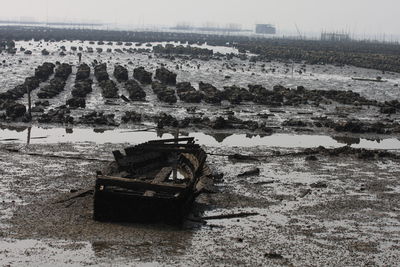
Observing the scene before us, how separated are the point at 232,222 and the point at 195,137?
42.6 feet

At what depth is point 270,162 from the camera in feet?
80.1

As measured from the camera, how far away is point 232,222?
1648 cm

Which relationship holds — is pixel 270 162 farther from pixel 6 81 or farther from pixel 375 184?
pixel 6 81

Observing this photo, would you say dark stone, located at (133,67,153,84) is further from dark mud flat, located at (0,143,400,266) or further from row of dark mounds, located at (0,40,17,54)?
row of dark mounds, located at (0,40,17,54)

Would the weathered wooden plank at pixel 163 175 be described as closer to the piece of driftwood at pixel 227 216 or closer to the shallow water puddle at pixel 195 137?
the piece of driftwood at pixel 227 216

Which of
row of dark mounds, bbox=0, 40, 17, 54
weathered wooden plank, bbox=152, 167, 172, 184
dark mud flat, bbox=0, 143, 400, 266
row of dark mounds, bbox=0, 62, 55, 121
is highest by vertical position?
row of dark mounds, bbox=0, 40, 17, 54

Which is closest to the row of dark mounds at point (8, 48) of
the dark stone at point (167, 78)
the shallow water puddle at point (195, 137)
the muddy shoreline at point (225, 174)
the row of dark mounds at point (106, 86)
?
the row of dark mounds at point (106, 86)

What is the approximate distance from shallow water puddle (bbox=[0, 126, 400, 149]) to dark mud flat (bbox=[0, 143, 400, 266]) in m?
3.38

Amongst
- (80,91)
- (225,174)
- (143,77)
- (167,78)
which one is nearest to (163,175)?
(225,174)

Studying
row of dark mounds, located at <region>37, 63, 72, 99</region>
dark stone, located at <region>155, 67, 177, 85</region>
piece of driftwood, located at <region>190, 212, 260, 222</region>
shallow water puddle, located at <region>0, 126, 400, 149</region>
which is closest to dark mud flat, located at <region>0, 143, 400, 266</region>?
piece of driftwood, located at <region>190, 212, 260, 222</region>

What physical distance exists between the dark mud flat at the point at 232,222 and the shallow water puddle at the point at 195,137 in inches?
133

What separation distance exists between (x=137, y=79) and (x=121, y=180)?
3814cm

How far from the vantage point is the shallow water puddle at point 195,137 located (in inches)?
1083

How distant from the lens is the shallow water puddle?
27.5m
